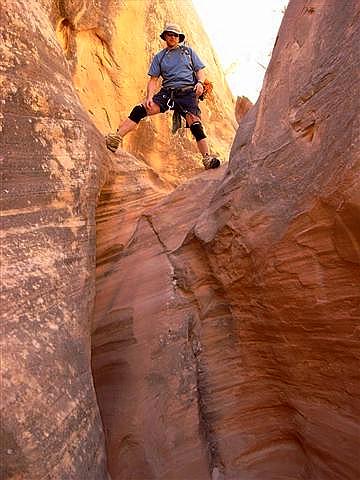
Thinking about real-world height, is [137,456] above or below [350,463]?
above

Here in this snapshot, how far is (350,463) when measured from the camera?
4.55 metres

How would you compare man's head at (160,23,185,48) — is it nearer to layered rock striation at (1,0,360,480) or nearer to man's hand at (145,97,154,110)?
man's hand at (145,97,154,110)

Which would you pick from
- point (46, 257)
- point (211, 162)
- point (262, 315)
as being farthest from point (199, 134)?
point (46, 257)

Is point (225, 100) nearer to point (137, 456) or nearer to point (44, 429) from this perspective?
point (137, 456)

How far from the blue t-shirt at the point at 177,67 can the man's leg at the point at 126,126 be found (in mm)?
367

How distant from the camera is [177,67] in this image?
6.60 meters

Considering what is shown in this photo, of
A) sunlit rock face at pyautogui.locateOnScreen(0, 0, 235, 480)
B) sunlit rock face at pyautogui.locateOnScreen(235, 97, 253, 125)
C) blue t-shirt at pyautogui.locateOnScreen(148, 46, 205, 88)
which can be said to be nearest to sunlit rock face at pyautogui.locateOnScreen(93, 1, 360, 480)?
sunlit rock face at pyautogui.locateOnScreen(0, 0, 235, 480)

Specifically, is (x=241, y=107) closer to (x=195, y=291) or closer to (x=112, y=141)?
(x=112, y=141)

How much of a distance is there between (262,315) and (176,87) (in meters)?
3.09

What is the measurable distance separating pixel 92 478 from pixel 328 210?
2540 millimetres

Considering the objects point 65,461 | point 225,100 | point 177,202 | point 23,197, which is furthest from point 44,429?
point 225,100

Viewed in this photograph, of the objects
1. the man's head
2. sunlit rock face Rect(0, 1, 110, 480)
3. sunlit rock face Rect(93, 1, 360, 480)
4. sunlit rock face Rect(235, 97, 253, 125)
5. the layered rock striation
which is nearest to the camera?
sunlit rock face Rect(0, 1, 110, 480)

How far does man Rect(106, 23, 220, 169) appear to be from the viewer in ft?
21.6

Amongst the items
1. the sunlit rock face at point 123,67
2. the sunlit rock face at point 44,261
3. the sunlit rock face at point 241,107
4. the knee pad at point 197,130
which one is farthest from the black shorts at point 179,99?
the sunlit rock face at point 241,107
